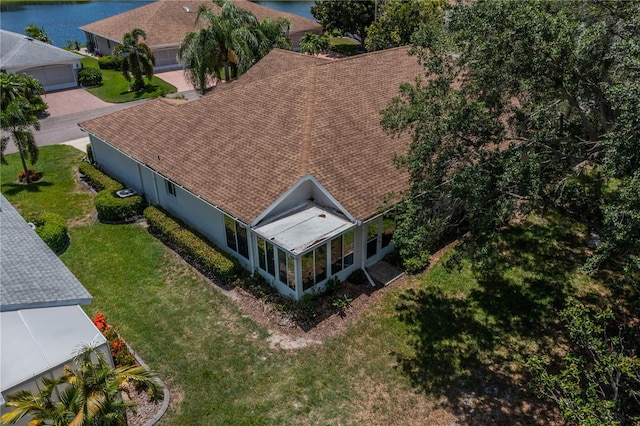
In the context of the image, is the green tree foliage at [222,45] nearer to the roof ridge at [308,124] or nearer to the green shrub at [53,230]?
the roof ridge at [308,124]

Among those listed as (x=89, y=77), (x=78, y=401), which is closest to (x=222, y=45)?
(x=89, y=77)

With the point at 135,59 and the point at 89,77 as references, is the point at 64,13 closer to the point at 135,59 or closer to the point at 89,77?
the point at 89,77

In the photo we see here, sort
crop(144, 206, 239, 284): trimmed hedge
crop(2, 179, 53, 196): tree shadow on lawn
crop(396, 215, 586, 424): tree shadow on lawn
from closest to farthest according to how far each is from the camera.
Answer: crop(396, 215, 586, 424): tree shadow on lawn
crop(144, 206, 239, 284): trimmed hedge
crop(2, 179, 53, 196): tree shadow on lawn

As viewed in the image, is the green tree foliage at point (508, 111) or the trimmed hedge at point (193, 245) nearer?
the green tree foliage at point (508, 111)

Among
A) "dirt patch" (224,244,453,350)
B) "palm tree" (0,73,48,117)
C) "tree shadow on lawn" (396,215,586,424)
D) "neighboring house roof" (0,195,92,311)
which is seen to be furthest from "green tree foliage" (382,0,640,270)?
"palm tree" (0,73,48,117)

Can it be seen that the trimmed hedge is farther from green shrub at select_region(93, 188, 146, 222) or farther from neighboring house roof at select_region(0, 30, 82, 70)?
neighboring house roof at select_region(0, 30, 82, 70)

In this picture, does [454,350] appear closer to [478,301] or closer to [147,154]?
[478,301]

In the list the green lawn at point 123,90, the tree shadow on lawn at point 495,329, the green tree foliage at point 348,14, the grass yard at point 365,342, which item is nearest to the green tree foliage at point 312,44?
the green tree foliage at point 348,14
